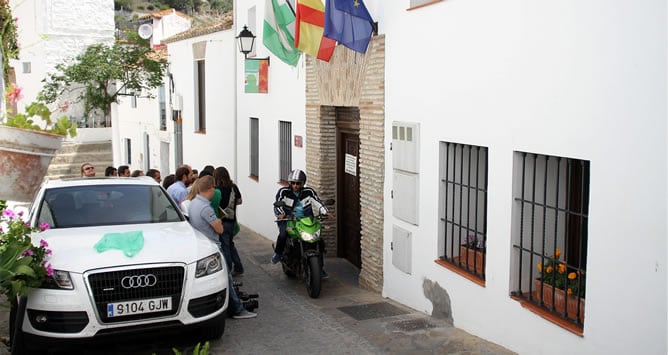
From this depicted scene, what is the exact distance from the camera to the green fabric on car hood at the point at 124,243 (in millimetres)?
6324

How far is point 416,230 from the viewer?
8172 millimetres

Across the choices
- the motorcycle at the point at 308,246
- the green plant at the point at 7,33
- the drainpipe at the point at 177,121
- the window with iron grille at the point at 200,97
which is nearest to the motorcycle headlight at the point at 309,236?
the motorcycle at the point at 308,246

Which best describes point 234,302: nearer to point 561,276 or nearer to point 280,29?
point 561,276

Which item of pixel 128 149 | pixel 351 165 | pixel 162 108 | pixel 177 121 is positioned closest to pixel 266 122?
pixel 351 165

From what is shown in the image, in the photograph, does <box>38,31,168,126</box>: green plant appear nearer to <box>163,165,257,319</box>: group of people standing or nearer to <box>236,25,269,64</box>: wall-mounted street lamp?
<box>236,25,269,64</box>: wall-mounted street lamp

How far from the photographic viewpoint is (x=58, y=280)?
19.8 feet

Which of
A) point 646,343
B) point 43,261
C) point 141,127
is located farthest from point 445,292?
point 141,127

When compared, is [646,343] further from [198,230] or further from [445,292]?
[198,230]

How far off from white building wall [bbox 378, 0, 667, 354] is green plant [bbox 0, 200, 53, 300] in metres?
3.90

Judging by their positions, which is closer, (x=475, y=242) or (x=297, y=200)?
(x=475, y=242)

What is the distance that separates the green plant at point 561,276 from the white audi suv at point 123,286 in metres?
2.89

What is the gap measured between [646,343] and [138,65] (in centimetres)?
2023

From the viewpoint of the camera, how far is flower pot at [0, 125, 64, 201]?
8734mm

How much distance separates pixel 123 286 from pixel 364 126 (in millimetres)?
4350
